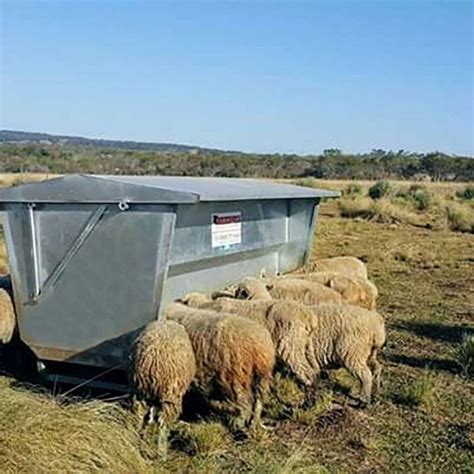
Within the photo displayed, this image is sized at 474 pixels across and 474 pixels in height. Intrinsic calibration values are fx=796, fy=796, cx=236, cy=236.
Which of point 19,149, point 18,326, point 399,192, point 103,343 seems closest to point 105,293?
point 103,343

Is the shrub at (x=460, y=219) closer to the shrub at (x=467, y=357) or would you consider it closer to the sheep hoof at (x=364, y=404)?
the shrub at (x=467, y=357)

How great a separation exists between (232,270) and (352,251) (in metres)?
12.4

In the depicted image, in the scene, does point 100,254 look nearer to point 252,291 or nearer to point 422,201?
point 252,291

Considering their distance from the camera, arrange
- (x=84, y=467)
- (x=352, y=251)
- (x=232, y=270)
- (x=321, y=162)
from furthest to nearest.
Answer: (x=321, y=162) < (x=352, y=251) < (x=232, y=270) < (x=84, y=467)

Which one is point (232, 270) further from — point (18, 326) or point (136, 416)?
point (136, 416)

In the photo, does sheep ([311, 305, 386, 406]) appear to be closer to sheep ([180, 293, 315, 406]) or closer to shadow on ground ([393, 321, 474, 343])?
sheep ([180, 293, 315, 406])

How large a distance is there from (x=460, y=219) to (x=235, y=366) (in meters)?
25.3

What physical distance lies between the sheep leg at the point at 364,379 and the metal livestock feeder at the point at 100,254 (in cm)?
201

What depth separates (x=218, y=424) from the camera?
709cm

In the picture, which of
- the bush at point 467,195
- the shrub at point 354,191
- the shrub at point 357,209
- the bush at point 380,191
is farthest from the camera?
the bush at point 467,195

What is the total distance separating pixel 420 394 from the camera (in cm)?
813

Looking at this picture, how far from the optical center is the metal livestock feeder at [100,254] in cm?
777

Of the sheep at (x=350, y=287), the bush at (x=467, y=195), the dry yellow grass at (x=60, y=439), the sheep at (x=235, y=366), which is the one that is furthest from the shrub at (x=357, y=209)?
the dry yellow grass at (x=60, y=439)

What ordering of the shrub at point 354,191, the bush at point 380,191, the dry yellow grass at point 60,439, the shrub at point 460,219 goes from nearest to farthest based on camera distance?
the dry yellow grass at point 60,439, the shrub at point 460,219, the shrub at point 354,191, the bush at point 380,191
